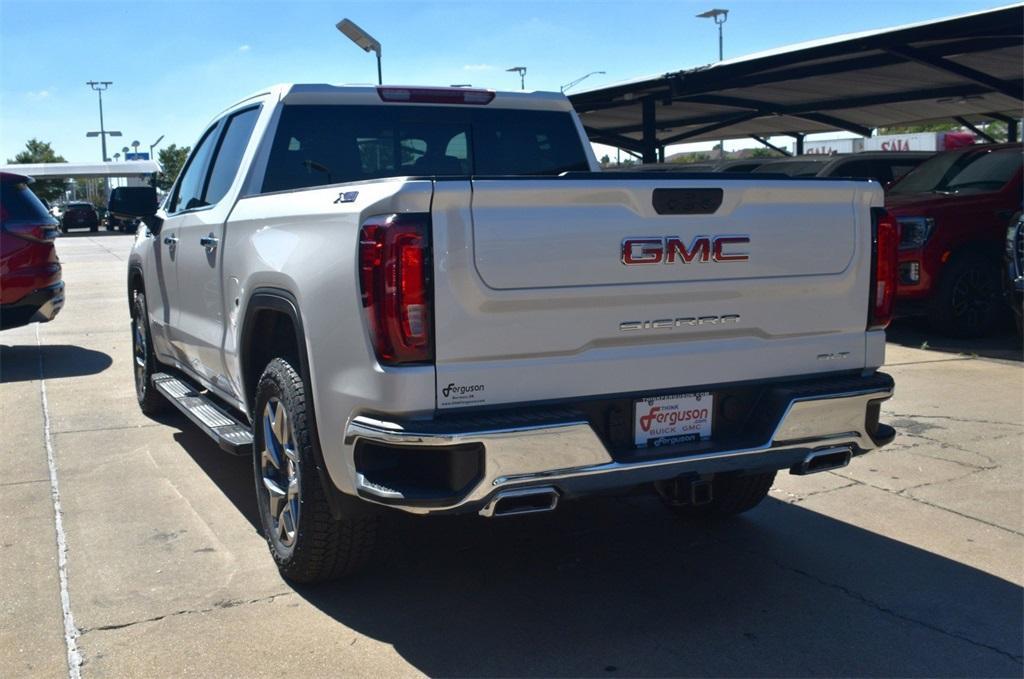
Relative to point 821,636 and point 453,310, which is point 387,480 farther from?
point 821,636

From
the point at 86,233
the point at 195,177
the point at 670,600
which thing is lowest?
the point at 670,600

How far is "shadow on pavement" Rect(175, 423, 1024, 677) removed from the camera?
361 cm

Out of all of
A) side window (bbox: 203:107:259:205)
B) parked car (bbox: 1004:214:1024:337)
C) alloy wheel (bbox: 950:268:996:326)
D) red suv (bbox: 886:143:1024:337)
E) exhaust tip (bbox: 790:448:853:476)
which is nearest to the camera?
exhaust tip (bbox: 790:448:853:476)

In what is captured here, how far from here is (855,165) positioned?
41.8 ft

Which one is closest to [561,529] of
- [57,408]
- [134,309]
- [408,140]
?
[408,140]

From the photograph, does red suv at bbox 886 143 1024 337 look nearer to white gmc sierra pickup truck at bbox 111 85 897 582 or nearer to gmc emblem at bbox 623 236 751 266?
white gmc sierra pickup truck at bbox 111 85 897 582

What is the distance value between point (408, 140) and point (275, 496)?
1.92 metres

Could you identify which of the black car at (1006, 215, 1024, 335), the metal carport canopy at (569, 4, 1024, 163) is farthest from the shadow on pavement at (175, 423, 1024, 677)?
the metal carport canopy at (569, 4, 1024, 163)

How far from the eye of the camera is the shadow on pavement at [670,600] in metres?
3.61

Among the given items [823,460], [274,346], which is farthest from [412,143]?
[823,460]

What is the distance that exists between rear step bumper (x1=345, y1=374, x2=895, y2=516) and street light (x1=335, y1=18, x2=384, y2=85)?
17.0 m

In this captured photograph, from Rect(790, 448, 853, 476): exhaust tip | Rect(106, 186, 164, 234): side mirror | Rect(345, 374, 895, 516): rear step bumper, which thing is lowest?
Rect(790, 448, 853, 476): exhaust tip

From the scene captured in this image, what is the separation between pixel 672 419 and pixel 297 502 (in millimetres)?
1492

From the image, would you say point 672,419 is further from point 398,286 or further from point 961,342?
point 961,342
